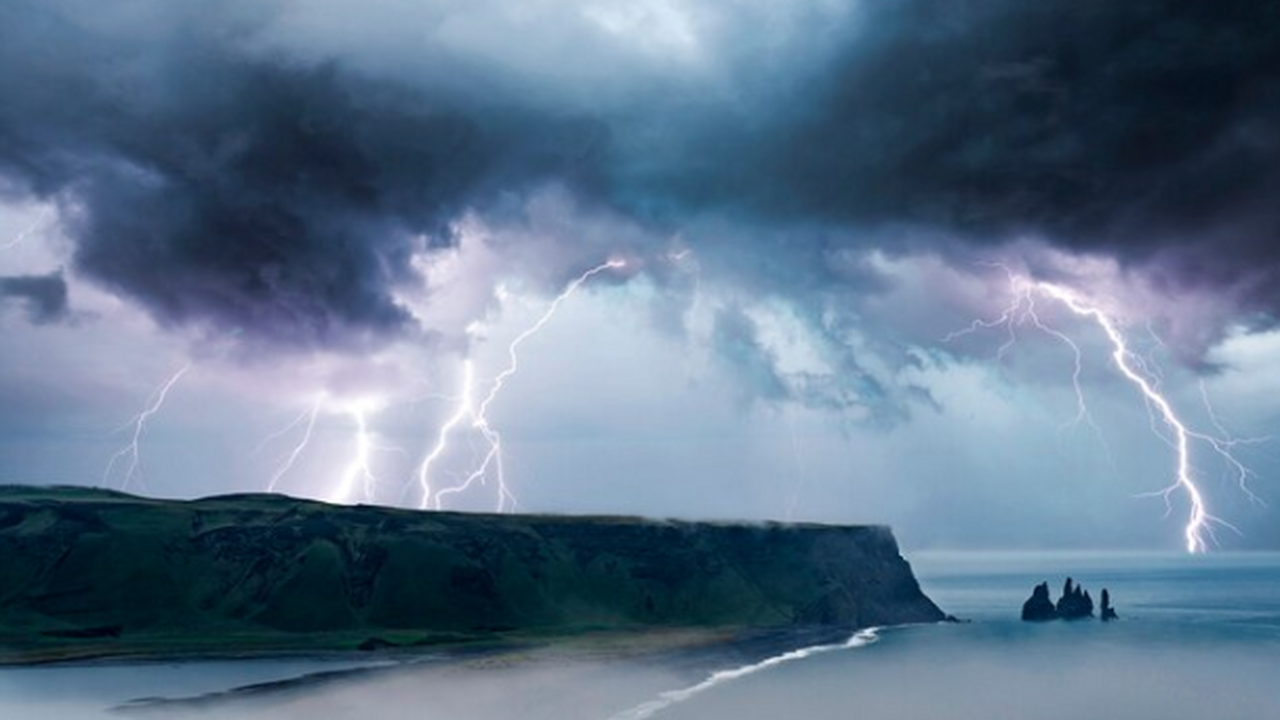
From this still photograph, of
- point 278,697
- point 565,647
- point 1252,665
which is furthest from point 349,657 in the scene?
point 1252,665

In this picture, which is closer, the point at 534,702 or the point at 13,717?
the point at 13,717

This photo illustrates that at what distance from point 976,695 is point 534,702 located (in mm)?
53997

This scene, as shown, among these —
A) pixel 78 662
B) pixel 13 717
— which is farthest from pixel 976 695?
pixel 78 662

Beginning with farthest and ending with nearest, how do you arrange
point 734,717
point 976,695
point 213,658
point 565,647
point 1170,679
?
point 565,647, point 213,658, point 1170,679, point 976,695, point 734,717

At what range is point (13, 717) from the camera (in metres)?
110

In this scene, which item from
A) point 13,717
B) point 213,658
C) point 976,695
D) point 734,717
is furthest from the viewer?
point 213,658

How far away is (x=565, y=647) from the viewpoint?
187500 millimetres

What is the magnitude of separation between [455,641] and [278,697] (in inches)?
2877

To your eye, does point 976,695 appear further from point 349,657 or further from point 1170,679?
point 349,657

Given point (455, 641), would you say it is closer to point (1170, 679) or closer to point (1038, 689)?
point (1038, 689)

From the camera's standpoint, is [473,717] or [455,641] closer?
[473,717]

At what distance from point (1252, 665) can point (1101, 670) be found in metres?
25.0

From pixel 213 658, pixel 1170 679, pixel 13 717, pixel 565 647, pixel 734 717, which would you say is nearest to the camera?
pixel 13 717

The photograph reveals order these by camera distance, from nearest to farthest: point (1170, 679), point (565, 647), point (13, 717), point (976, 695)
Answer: point (13, 717) → point (976, 695) → point (1170, 679) → point (565, 647)
